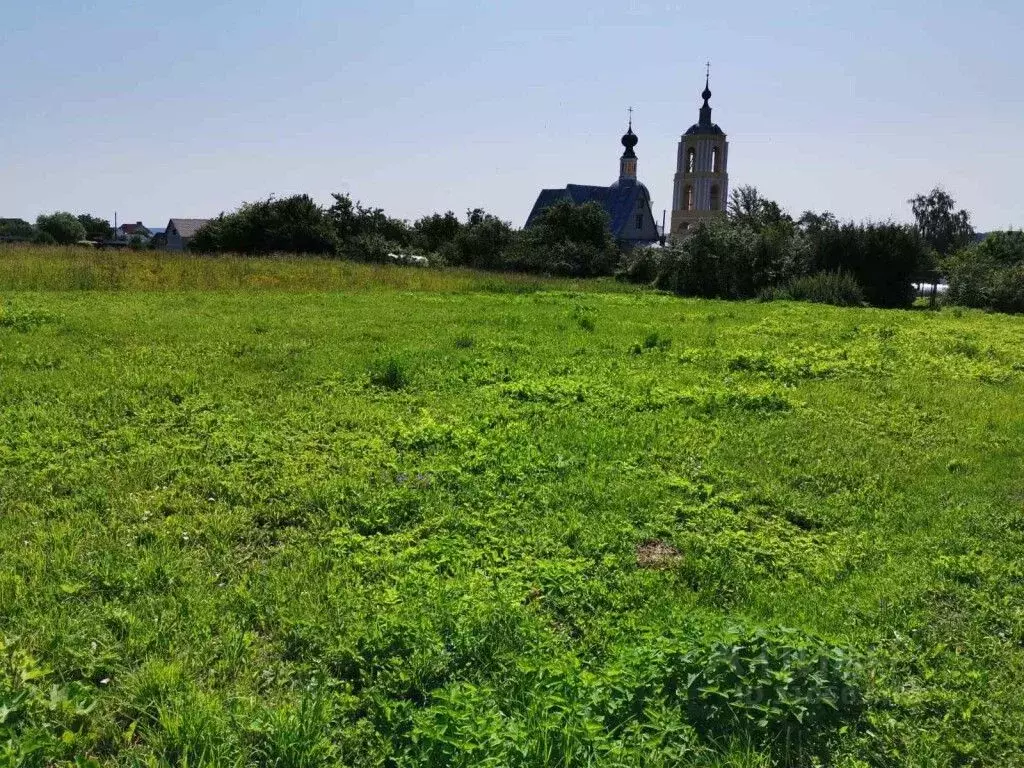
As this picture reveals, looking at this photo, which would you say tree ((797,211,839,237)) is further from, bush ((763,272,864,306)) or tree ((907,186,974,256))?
tree ((907,186,974,256))

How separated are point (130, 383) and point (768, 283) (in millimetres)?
21015

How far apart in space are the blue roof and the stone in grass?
60.3 meters

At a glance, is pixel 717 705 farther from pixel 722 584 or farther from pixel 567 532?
pixel 567 532

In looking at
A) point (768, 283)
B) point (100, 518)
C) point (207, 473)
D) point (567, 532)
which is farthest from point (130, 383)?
point (768, 283)

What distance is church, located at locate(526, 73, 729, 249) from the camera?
64.0 m

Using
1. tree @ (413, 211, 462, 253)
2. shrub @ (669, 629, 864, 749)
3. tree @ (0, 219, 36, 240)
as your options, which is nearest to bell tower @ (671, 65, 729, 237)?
tree @ (413, 211, 462, 253)

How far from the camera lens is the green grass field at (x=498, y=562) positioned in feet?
9.16

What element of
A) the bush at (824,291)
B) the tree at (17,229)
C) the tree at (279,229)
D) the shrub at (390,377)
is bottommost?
the shrub at (390,377)

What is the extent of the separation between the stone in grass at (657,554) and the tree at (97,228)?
302 ft

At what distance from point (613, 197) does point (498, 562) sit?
6441 cm

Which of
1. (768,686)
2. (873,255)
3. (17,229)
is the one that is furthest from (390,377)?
(17,229)

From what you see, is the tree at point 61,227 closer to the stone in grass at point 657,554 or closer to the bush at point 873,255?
the bush at point 873,255

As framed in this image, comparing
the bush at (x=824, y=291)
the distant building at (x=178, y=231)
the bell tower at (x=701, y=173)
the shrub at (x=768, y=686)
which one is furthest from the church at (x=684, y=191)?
the shrub at (x=768, y=686)

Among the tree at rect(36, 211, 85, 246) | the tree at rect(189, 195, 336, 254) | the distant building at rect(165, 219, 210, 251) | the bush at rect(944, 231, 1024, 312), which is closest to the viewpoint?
the bush at rect(944, 231, 1024, 312)
